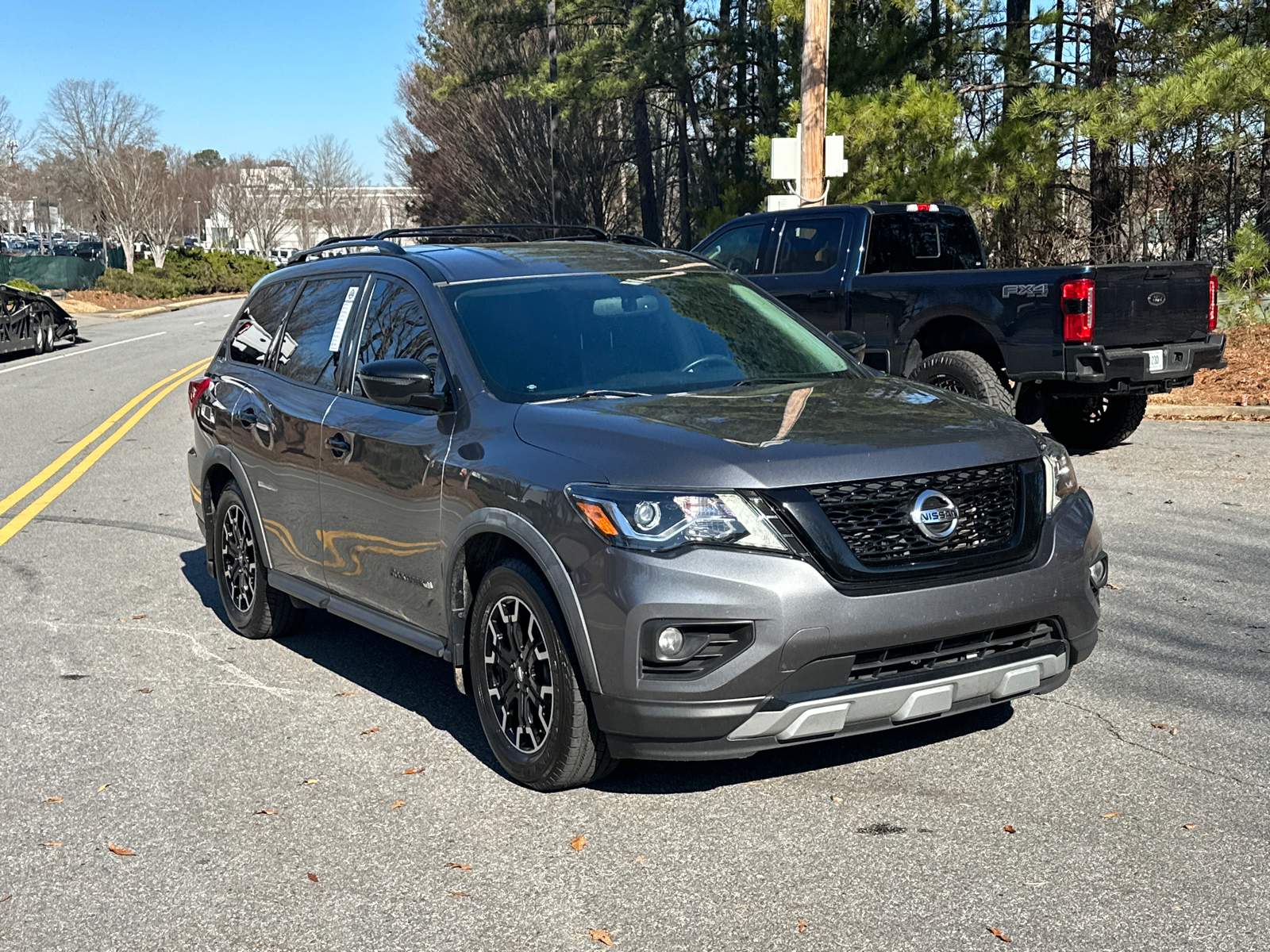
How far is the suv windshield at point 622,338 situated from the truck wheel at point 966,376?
4882 mm

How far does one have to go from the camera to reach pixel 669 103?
43656 millimetres

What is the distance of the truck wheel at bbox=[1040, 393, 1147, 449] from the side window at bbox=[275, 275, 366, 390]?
7.34 meters

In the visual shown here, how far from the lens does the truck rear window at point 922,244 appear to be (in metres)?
12.4

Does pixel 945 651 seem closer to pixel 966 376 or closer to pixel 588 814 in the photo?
pixel 588 814

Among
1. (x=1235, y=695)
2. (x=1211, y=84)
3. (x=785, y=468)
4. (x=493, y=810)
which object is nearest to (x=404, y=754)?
(x=493, y=810)

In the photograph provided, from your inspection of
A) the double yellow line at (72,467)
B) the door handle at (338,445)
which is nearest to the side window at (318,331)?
the door handle at (338,445)

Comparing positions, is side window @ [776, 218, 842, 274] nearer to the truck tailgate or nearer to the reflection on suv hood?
the truck tailgate

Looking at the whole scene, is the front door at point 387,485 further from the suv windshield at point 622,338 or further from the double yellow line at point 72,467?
the double yellow line at point 72,467

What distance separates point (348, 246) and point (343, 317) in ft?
1.83

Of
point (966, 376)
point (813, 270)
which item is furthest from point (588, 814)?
point (813, 270)

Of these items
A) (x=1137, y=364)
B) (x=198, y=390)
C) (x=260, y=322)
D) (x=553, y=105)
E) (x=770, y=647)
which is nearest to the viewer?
(x=770, y=647)

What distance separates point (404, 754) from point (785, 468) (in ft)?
6.18

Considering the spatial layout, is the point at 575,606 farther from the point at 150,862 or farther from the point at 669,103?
the point at 669,103

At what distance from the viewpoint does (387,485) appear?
5.49 meters
